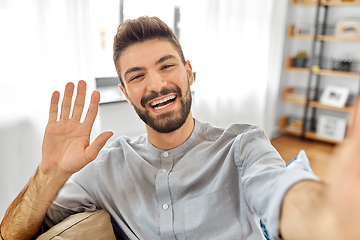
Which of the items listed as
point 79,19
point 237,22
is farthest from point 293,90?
point 79,19

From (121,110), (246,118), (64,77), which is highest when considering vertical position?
(64,77)

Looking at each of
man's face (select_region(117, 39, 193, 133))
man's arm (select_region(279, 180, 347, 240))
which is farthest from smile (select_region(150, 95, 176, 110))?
man's arm (select_region(279, 180, 347, 240))

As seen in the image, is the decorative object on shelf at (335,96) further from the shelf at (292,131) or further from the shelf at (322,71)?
the shelf at (292,131)

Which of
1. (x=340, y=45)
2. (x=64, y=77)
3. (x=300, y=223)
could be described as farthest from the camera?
(x=340, y=45)

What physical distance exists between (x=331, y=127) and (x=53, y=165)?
3.39m

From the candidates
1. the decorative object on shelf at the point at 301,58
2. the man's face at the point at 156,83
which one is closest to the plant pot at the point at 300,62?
the decorative object on shelf at the point at 301,58

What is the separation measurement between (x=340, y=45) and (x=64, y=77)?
3.15 meters

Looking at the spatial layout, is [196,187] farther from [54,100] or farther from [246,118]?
[246,118]

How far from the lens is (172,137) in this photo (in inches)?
49.8

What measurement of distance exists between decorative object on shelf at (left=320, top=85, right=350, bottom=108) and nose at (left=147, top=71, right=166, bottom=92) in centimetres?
295

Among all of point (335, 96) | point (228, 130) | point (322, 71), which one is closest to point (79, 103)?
point (228, 130)

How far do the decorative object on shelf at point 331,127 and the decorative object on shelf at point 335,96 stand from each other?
17cm

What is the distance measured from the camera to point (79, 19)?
1.89 meters

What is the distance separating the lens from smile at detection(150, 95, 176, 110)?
125cm
